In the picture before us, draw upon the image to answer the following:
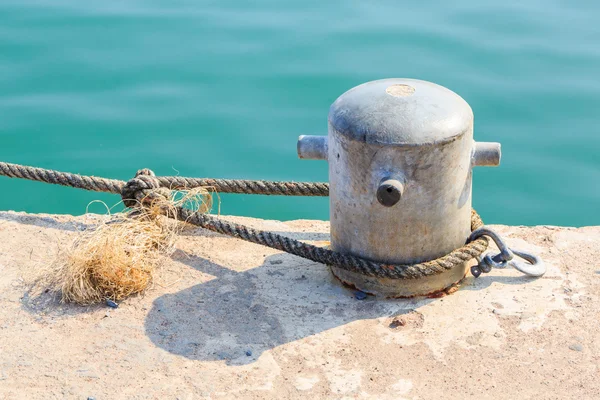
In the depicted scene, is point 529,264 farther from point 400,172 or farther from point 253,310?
point 253,310

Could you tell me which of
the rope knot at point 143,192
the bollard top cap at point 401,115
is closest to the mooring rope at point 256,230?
the rope knot at point 143,192

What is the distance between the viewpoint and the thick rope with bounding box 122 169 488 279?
4629mm

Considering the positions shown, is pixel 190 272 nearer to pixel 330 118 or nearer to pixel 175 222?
pixel 175 222

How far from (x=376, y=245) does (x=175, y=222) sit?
1345 millimetres

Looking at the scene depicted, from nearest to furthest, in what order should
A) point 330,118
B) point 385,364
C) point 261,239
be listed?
1. point 385,364
2. point 330,118
3. point 261,239

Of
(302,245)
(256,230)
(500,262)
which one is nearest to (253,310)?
(302,245)

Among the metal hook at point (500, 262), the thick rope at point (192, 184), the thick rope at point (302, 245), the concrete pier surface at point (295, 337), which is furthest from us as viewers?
the thick rope at point (192, 184)

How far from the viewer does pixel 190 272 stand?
5090 mm

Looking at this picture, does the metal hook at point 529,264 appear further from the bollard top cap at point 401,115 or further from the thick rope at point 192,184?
the thick rope at point 192,184

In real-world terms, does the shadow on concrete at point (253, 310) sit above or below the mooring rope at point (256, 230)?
below

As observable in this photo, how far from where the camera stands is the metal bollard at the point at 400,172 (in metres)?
4.39

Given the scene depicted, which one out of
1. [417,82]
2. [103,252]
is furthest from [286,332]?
[417,82]

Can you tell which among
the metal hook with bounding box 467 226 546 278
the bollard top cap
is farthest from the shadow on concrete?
the bollard top cap

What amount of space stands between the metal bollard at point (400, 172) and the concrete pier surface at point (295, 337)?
0.28m
